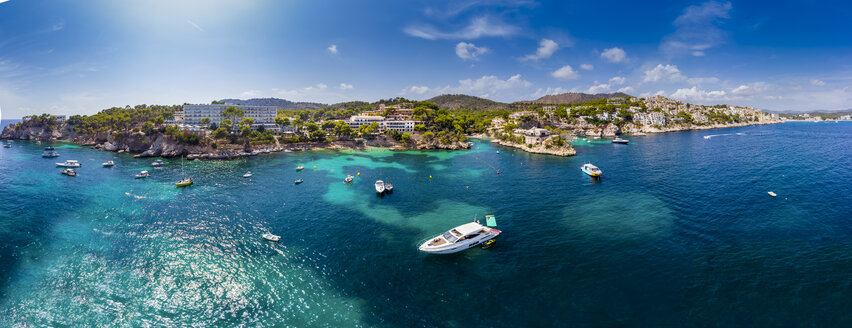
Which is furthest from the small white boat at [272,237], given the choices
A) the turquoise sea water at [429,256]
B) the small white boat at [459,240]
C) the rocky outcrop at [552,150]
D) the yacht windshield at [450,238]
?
the rocky outcrop at [552,150]

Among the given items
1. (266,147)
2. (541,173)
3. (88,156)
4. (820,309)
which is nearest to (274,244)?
(820,309)

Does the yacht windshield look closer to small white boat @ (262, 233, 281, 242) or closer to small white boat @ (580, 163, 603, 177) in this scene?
small white boat @ (262, 233, 281, 242)

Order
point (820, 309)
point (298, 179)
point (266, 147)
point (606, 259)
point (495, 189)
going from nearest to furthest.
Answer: point (820, 309), point (606, 259), point (495, 189), point (298, 179), point (266, 147)

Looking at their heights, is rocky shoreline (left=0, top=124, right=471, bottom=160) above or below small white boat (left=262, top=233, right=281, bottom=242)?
above

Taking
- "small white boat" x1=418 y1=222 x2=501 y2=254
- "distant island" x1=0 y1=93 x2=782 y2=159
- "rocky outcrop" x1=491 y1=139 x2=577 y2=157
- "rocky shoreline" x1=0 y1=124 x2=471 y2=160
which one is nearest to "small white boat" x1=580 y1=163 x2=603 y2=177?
"rocky outcrop" x1=491 y1=139 x2=577 y2=157

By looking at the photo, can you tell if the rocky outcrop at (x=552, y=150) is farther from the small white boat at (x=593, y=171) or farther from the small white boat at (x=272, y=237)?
the small white boat at (x=272, y=237)

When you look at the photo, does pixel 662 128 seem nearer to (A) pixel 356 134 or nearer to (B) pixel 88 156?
(A) pixel 356 134

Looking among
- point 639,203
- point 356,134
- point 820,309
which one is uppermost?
point 356,134

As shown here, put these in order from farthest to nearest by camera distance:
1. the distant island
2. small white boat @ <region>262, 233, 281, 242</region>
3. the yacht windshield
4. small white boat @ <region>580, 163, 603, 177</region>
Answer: the distant island < small white boat @ <region>580, 163, 603, 177</region> < small white boat @ <region>262, 233, 281, 242</region> < the yacht windshield
